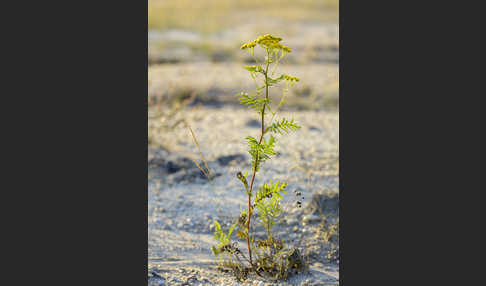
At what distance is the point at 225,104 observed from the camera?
8.56 metres

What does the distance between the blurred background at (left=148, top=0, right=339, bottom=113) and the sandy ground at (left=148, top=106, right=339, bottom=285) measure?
82 centimetres

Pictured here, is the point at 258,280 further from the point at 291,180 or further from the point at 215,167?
the point at 215,167

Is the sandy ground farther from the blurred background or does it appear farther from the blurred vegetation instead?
the blurred vegetation

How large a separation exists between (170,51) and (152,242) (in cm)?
976

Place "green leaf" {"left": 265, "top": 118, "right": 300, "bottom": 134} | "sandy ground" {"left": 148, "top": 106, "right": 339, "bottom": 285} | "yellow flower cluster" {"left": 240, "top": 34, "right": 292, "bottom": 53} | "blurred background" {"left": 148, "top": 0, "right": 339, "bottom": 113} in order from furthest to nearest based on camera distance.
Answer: "blurred background" {"left": 148, "top": 0, "right": 339, "bottom": 113} < "sandy ground" {"left": 148, "top": 106, "right": 339, "bottom": 285} < "green leaf" {"left": 265, "top": 118, "right": 300, "bottom": 134} < "yellow flower cluster" {"left": 240, "top": 34, "right": 292, "bottom": 53}

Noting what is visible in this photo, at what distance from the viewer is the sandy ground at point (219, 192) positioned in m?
3.68

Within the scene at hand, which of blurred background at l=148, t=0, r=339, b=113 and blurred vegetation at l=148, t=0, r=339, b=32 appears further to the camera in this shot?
blurred vegetation at l=148, t=0, r=339, b=32

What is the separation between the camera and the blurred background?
892 cm

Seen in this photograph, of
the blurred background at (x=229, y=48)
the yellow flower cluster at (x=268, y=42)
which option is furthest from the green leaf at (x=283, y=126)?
the blurred background at (x=229, y=48)

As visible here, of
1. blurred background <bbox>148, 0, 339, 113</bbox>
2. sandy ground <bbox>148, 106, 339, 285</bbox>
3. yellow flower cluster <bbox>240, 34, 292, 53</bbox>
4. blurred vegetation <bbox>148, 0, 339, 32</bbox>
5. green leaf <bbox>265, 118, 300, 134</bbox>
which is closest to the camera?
yellow flower cluster <bbox>240, 34, 292, 53</bbox>

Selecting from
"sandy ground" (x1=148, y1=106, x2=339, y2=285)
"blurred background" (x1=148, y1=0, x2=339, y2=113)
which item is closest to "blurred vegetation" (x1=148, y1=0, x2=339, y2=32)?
"blurred background" (x1=148, y1=0, x2=339, y2=113)

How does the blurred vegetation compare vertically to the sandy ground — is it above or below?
above

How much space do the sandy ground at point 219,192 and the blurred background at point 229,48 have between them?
817 mm

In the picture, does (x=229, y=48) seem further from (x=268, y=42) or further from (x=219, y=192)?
(x=268, y=42)
